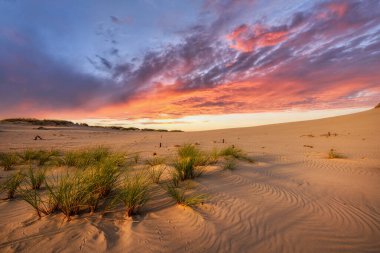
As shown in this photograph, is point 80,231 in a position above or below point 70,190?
below

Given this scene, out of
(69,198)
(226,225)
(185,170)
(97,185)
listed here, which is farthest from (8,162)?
(226,225)

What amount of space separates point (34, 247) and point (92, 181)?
3.36 ft

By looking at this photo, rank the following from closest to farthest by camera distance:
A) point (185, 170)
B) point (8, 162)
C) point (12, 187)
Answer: point (12, 187), point (185, 170), point (8, 162)

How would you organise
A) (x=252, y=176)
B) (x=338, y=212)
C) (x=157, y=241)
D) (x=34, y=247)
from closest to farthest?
1. (x=34, y=247)
2. (x=157, y=241)
3. (x=338, y=212)
4. (x=252, y=176)

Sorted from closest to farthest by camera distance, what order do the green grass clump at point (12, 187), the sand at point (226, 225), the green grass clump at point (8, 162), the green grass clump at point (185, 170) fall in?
1. the sand at point (226, 225)
2. the green grass clump at point (12, 187)
3. the green grass clump at point (185, 170)
4. the green grass clump at point (8, 162)

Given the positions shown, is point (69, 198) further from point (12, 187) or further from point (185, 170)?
point (185, 170)

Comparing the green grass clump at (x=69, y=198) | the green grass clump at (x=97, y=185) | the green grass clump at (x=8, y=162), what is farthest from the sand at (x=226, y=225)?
the green grass clump at (x=8, y=162)

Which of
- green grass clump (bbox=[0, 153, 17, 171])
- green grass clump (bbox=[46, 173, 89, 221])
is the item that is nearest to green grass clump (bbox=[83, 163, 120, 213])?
green grass clump (bbox=[46, 173, 89, 221])

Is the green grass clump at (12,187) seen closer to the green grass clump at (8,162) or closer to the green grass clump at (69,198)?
the green grass clump at (69,198)

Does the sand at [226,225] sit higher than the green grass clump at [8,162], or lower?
lower

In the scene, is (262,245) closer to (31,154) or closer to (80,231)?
(80,231)

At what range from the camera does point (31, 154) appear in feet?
21.3

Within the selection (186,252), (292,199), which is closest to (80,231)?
(186,252)

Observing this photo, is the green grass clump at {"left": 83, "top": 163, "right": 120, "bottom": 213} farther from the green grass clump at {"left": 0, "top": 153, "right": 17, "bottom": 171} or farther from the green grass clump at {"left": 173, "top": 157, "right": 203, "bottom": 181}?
the green grass clump at {"left": 0, "top": 153, "right": 17, "bottom": 171}
